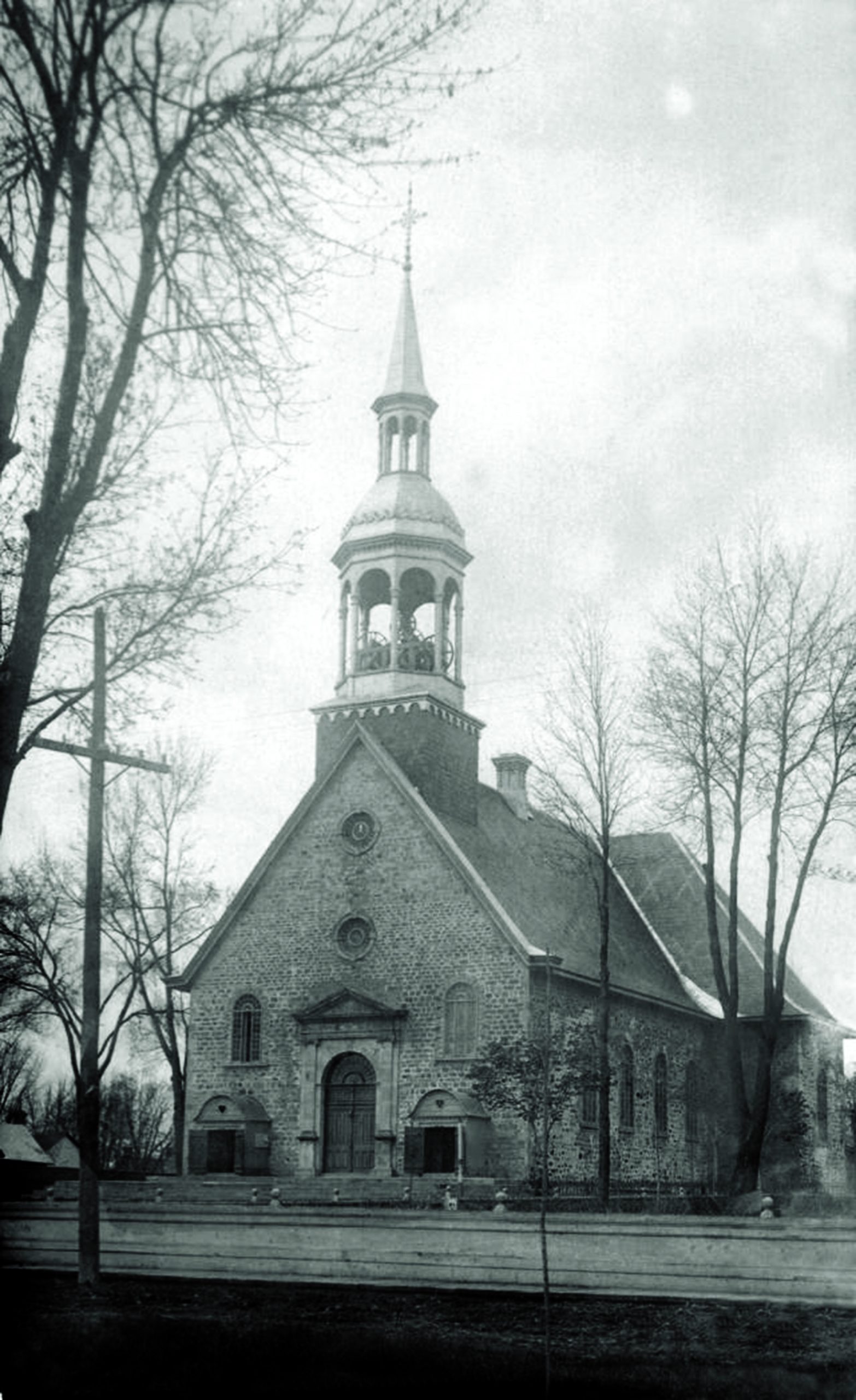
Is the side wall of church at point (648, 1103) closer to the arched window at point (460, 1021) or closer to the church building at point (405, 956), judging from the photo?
the church building at point (405, 956)

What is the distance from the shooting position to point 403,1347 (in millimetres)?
12547

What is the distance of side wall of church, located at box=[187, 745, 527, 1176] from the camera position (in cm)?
3369

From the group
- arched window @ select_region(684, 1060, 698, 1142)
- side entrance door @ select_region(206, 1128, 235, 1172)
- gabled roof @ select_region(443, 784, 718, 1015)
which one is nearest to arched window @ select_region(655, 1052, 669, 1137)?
arched window @ select_region(684, 1060, 698, 1142)

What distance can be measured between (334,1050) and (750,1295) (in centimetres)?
1958

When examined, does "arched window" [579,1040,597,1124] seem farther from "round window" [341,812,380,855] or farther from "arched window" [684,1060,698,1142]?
"round window" [341,812,380,855]

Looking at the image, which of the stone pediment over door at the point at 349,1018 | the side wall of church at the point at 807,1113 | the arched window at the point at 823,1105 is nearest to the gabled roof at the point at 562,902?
the side wall of church at the point at 807,1113

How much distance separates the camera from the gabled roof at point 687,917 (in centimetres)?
4362

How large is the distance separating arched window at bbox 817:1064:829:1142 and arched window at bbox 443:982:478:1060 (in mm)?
14673

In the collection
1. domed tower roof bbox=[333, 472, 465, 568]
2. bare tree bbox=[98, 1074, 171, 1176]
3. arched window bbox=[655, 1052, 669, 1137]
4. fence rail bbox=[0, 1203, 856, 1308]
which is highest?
domed tower roof bbox=[333, 472, 465, 568]

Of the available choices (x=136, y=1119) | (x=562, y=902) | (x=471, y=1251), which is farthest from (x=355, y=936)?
(x=136, y=1119)

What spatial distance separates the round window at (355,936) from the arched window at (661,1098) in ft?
29.3

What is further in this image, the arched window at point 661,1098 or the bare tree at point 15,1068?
the bare tree at point 15,1068

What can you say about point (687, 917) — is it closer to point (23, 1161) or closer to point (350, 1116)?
point (350, 1116)

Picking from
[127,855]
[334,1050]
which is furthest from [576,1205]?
[127,855]
